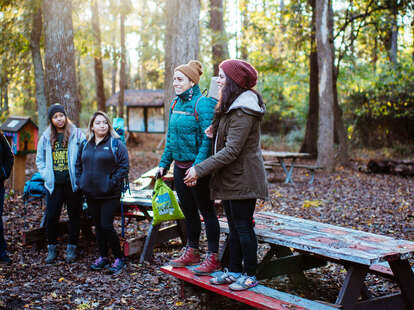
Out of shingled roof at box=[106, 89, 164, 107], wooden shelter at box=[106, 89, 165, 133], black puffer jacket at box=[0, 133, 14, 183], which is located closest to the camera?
black puffer jacket at box=[0, 133, 14, 183]

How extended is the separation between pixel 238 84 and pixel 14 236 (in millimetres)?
4677

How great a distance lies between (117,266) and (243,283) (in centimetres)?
214

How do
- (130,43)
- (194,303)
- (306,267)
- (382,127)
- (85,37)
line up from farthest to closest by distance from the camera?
1. (130,43)
2. (382,127)
3. (85,37)
4. (306,267)
5. (194,303)

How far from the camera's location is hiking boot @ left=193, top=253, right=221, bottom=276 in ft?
13.2

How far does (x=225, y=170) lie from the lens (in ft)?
11.9

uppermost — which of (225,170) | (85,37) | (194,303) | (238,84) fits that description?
(85,37)

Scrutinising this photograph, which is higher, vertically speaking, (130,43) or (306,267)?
(130,43)

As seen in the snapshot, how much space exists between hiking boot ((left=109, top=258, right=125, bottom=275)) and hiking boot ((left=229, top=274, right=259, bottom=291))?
79.7 inches

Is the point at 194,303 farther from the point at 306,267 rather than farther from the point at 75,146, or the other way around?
the point at 75,146

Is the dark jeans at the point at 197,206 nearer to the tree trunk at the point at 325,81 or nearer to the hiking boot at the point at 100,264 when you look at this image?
the hiking boot at the point at 100,264

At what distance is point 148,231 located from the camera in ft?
19.5

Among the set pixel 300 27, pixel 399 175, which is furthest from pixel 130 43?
pixel 399 175

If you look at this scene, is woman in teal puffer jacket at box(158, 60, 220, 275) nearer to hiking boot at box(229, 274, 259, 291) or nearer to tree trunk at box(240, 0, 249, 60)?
hiking boot at box(229, 274, 259, 291)

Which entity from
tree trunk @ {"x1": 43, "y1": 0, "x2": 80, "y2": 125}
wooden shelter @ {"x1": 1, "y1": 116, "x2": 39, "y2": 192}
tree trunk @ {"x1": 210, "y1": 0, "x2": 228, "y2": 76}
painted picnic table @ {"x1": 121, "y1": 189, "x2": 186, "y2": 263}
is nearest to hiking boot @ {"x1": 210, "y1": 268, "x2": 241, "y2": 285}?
painted picnic table @ {"x1": 121, "y1": 189, "x2": 186, "y2": 263}
